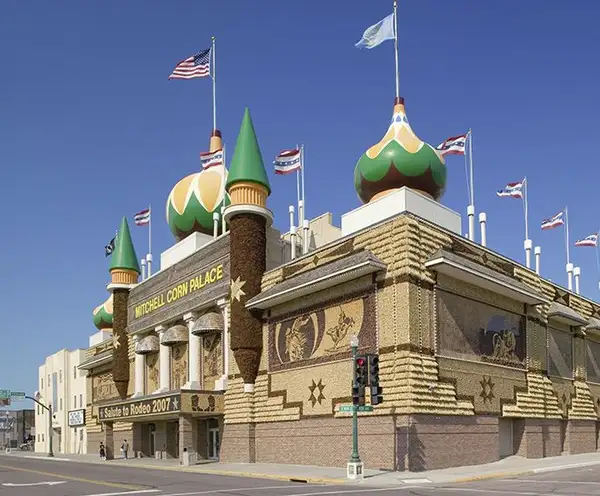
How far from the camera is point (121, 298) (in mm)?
53500

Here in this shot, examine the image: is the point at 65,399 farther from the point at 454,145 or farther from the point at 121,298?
the point at 454,145

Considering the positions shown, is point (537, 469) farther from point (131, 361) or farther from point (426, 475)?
point (131, 361)

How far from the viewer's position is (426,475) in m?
26.2

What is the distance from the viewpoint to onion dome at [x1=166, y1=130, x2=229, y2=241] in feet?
153

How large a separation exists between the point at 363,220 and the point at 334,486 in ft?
51.2

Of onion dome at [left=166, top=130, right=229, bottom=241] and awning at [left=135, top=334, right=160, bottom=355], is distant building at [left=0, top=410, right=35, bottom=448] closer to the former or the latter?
awning at [left=135, top=334, right=160, bottom=355]

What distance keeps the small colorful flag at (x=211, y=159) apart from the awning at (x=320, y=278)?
37.7ft

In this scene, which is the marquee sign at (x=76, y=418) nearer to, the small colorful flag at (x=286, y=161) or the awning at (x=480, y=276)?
the small colorful flag at (x=286, y=161)

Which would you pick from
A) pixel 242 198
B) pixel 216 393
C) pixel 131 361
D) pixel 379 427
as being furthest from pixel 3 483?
pixel 131 361

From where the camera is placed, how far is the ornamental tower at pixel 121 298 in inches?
2078

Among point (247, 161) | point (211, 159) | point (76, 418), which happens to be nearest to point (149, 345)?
point (211, 159)

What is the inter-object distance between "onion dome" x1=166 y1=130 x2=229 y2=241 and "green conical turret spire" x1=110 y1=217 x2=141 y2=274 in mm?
7194

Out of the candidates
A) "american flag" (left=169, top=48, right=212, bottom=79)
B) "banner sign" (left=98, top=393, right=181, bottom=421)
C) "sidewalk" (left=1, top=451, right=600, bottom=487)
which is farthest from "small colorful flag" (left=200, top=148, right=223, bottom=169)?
"sidewalk" (left=1, top=451, right=600, bottom=487)

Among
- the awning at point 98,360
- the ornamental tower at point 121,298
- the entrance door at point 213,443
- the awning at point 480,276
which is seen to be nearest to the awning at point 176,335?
the entrance door at point 213,443
